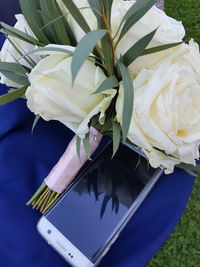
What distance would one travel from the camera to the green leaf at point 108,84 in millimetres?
473

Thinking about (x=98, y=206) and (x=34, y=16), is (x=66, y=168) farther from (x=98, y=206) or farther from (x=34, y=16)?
(x=34, y=16)

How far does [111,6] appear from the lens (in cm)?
49

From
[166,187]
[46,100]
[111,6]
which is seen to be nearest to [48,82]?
[46,100]

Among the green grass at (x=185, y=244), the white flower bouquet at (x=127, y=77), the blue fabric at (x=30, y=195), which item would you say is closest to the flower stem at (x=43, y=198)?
the blue fabric at (x=30, y=195)

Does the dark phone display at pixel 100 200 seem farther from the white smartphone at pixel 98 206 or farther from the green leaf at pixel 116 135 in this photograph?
the green leaf at pixel 116 135

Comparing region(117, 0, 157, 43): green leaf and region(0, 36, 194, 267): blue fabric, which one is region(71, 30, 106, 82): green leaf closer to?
region(117, 0, 157, 43): green leaf

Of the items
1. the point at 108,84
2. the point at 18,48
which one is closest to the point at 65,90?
the point at 108,84

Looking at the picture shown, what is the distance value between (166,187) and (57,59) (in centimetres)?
45

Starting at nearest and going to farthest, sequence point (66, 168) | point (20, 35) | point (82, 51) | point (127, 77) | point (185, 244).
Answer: point (82, 51)
point (127, 77)
point (20, 35)
point (66, 168)
point (185, 244)

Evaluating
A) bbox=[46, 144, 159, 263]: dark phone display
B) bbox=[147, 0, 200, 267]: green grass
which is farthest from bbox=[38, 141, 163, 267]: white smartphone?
bbox=[147, 0, 200, 267]: green grass

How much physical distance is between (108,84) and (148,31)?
3.5 inches

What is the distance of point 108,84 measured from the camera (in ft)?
1.61

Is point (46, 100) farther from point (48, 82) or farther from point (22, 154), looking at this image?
point (22, 154)

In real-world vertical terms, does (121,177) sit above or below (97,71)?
below
